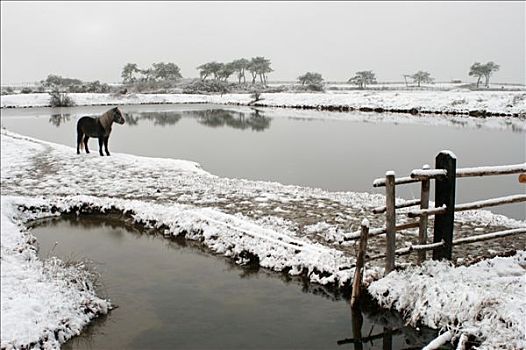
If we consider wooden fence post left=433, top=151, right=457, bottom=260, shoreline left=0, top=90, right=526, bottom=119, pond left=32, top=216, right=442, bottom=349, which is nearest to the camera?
pond left=32, top=216, right=442, bottom=349

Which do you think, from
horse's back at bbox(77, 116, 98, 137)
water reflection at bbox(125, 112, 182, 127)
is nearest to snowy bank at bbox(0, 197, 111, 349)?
horse's back at bbox(77, 116, 98, 137)

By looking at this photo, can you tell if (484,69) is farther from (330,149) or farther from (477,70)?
(330,149)

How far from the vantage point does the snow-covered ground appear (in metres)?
45.0

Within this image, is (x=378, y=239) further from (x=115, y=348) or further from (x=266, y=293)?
(x=115, y=348)

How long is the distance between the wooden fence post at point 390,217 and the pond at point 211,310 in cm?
75

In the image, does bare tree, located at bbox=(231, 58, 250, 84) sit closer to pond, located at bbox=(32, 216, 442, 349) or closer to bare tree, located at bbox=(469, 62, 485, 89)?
bare tree, located at bbox=(469, 62, 485, 89)

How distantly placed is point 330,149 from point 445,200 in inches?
635

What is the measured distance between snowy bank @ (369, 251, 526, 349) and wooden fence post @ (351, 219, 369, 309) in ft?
0.93

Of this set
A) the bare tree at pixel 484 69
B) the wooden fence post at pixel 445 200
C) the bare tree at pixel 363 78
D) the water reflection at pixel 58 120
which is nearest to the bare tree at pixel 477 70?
the bare tree at pixel 484 69

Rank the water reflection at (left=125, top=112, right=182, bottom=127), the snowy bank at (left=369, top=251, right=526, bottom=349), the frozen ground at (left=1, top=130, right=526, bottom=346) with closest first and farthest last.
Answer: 1. the snowy bank at (left=369, top=251, right=526, bottom=349)
2. the frozen ground at (left=1, top=130, right=526, bottom=346)
3. the water reflection at (left=125, top=112, right=182, bottom=127)

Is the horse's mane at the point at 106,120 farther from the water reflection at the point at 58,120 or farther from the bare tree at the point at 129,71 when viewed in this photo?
the bare tree at the point at 129,71

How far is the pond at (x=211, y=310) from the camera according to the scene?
6.05 meters

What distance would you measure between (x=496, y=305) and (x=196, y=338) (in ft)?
12.7

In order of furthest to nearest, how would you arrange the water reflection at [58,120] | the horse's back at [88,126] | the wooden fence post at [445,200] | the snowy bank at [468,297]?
1. the water reflection at [58,120]
2. the horse's back at [88,126]
3. the wooden fence post at [445,200]
4. the snowy bank at [468,297]
